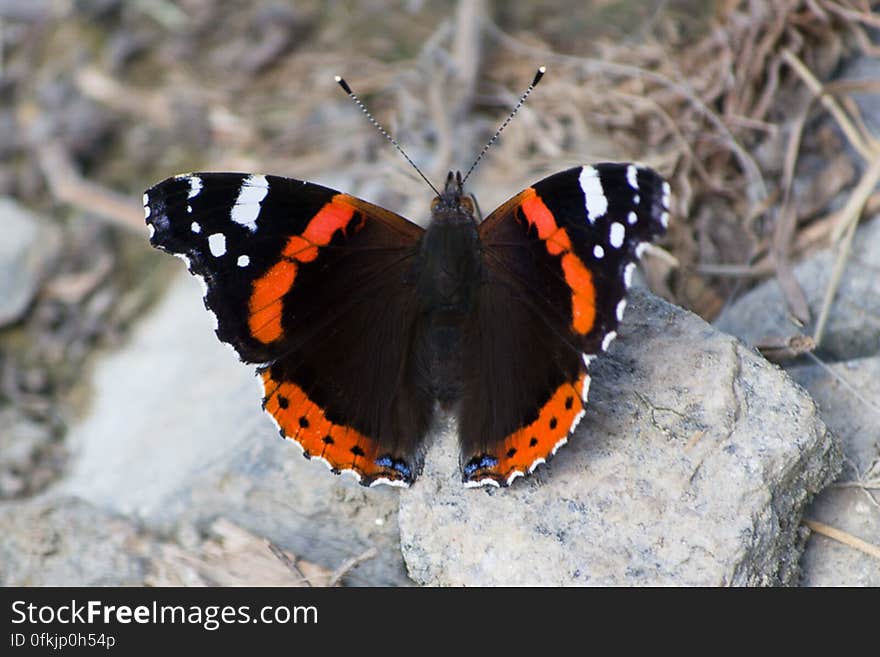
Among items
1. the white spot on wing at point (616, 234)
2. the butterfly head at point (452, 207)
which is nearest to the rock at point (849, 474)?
the white spot on wing at point (616, 234)

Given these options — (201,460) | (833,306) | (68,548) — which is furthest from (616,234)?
(68,548)

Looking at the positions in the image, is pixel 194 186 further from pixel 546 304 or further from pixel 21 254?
pixel 21 254

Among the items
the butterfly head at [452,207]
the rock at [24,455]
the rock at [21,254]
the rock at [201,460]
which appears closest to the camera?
the butterfly head at [452,207]

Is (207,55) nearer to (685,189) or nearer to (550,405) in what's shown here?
(685,189)

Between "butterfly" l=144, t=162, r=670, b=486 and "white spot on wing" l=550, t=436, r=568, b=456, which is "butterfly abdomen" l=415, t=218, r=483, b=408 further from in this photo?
"white spot on wing" l=550, t=436, r=568, b=456

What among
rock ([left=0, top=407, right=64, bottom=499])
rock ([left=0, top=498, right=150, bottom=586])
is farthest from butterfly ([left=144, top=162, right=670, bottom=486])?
rock ([left=0, top=407, right=64, bottom=499])

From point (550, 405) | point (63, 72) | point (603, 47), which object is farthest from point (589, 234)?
point (63, 72)

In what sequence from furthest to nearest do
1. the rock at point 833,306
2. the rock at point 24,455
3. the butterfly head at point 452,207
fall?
the rock at point 24,455, the rock at point 833,306, the butterfly head at point 452,207

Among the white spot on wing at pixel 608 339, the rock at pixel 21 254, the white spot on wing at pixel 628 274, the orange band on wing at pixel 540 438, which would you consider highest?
the rock at pixel 21 254

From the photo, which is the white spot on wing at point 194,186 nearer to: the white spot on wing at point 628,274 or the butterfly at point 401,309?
the butterfly at point 401,309
